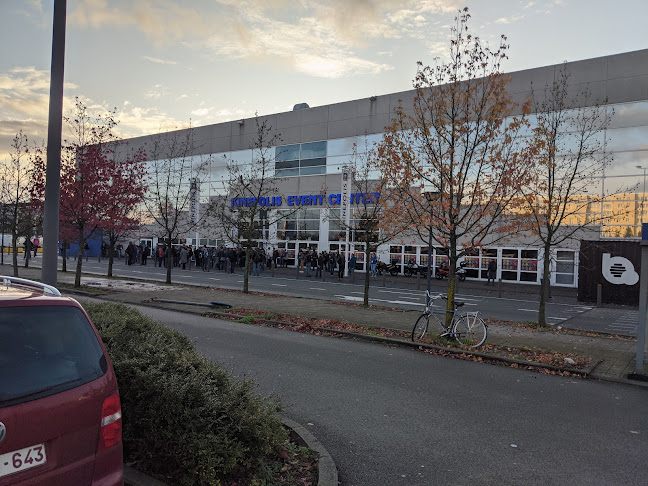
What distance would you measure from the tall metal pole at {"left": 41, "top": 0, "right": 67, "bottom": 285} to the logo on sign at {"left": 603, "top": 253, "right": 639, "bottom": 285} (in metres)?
20.4

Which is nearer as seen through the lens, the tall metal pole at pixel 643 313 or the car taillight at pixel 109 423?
the car taillight at pixel 109 423

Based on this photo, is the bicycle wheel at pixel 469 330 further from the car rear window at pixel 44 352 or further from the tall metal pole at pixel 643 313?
the car rear window at pixel 44 352

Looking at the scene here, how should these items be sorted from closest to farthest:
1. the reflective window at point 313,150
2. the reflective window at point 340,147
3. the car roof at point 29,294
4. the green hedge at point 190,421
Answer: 1. the car roof at point 29,294
2. the green hedge at point 190,421
3. the reflective window at point 340,147
4. the reflective window at point 313,150

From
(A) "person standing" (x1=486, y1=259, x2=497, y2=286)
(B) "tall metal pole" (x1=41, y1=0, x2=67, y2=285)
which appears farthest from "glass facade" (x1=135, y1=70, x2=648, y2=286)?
(B) "tall metal pole" (x1=41, y1=0, x2=67, y2=285)

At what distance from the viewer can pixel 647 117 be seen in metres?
25.3

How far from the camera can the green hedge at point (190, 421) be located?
3525 millimetres

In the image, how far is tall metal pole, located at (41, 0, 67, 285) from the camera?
6199 mm

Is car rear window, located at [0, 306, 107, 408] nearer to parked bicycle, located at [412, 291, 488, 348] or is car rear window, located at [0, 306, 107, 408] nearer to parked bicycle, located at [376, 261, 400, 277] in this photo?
parked bicycle, located at [412, 291, 488, 348]

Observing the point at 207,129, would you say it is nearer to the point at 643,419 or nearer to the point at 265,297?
the point at 265,297

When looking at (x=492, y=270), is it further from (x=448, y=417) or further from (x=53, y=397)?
(x=53, y=397)

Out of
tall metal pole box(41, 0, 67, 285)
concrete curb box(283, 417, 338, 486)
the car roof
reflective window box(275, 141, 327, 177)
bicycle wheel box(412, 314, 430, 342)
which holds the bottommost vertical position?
concrete curb box(283, 417, 338, 486)

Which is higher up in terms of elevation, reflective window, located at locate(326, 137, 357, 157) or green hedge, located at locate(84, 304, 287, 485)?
reflective window, located at locate(326, 137, 357, 157)

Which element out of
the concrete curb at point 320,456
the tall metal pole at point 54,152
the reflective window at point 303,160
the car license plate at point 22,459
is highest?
the reflective window at point 303,160

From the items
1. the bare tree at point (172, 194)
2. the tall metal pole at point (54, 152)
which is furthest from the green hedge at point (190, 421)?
the bare tree at point (172, 194)
